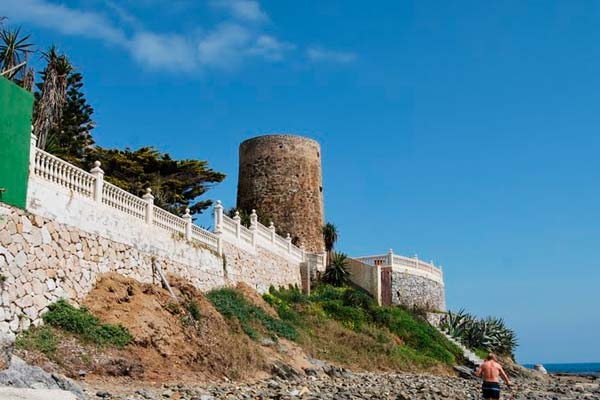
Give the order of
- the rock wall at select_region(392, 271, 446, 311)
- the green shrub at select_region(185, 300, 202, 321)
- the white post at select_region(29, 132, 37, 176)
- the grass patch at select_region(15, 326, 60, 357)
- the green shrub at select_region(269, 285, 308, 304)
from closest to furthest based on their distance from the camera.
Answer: the grass patch at select_region(15, 326, 60, 357)
the white post at select_region(29, 132, 37, 176)
the green shrub at select_region(185, 300, 202, 321)
the green shrub at select_region(269, 285, 308, 304)
the rock wall at select_region(392, 271, 446, 311)

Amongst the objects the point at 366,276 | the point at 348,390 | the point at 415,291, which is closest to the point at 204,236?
the point at 348,390

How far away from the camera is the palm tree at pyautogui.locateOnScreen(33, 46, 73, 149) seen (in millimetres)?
21609

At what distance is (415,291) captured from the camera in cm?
3738

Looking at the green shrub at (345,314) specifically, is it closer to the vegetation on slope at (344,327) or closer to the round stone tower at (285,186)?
the vegetation on slope at (344,327)

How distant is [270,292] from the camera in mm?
28422

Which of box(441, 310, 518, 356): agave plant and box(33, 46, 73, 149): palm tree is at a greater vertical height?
box(33, 46, 73, 149): palm tree

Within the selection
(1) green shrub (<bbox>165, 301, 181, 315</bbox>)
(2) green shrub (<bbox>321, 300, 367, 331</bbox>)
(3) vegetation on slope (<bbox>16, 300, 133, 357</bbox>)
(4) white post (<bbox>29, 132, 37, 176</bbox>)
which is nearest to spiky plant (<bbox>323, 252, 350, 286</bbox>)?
(2) green shrub (<bbox>321, 300, 367, 331</bbox>)

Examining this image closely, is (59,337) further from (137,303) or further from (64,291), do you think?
(137,303)

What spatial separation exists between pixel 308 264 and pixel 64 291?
19.8 metres

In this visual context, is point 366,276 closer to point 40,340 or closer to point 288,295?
point 288,295

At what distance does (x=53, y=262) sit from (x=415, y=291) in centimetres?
2548

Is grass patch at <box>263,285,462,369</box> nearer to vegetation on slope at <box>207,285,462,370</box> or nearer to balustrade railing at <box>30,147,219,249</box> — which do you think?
vegetation on slope at <box>207,285,462,370</box>

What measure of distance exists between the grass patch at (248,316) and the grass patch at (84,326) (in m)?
5.91

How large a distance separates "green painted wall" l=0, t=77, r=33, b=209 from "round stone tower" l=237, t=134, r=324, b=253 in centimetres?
2425
